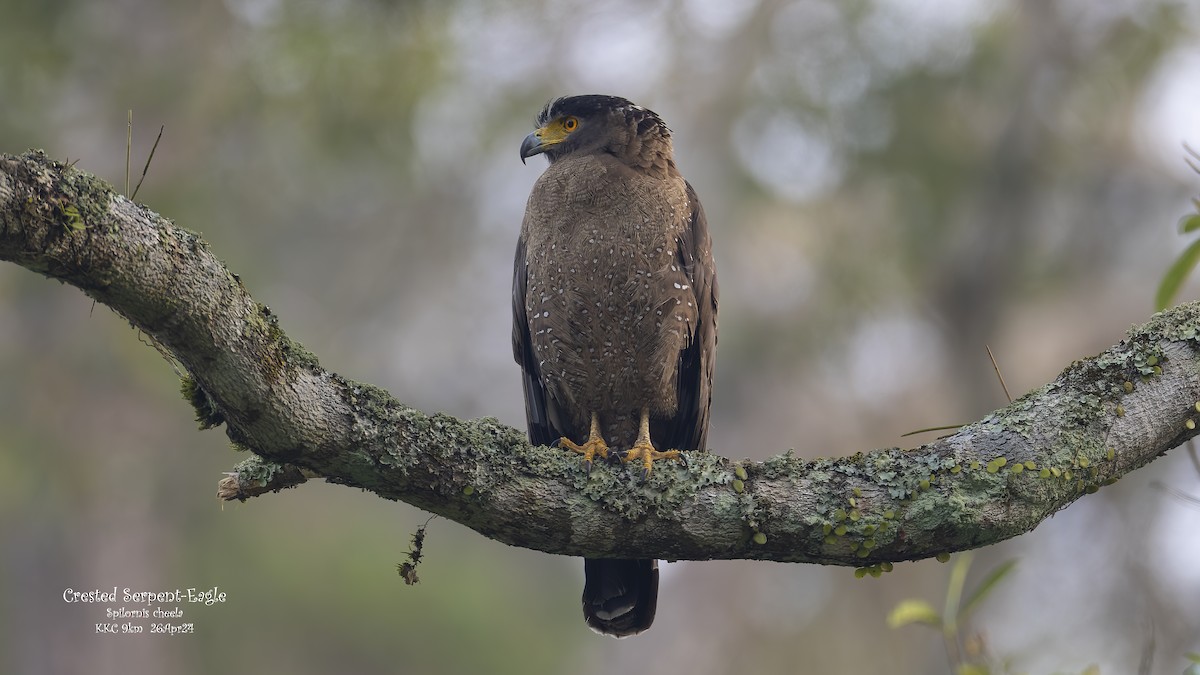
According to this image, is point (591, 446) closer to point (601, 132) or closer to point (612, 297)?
point (612, 297)

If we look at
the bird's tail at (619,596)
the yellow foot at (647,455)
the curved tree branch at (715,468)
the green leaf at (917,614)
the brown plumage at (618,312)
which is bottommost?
the green leaf at (917,614)

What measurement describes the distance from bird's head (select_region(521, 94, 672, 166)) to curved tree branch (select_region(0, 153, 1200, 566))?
7.42 feet

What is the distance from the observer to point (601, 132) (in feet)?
18.3

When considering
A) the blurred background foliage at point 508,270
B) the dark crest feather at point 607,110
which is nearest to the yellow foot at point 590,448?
the dark crest feather at point 607,110

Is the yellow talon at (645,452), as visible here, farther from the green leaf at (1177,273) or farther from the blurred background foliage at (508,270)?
the blurred background foliage at (508,270)

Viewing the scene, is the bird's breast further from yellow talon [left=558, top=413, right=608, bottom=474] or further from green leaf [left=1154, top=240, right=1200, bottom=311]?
green leaf [left=1154, top=240, right=1200, bottom=311]

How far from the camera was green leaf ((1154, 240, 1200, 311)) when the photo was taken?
3.47m

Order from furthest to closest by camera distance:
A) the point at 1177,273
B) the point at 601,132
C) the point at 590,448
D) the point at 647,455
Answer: the point at 601,132 < the point at 590,448 < the point at 647,455 < the point at 1177,273

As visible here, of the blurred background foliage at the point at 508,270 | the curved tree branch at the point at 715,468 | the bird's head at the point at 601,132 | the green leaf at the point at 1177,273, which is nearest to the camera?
the curved tree branch at the point at 715,468

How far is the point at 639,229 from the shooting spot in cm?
498

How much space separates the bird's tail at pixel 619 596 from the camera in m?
4.73

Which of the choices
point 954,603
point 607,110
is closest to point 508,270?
point 607,110

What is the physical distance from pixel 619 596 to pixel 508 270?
13199mm

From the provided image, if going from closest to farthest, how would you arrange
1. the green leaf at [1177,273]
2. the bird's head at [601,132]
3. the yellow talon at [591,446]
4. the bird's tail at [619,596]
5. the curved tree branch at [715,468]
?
the curved tree branch at [715,468]
the green leaf at [1177,273]
the yellow talon at [591,446]
the bird's tail at [619,596]
the bird's head at [601,132]
